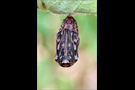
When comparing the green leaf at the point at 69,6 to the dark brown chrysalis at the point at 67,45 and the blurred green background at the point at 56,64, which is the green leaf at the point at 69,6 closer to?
the dark brown chrysalis at the point at 67,45

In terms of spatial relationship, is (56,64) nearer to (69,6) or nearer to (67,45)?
(67,45)

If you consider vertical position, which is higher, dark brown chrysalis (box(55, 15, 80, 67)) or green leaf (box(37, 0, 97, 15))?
green leaf (box(37, 0, 97, 15))

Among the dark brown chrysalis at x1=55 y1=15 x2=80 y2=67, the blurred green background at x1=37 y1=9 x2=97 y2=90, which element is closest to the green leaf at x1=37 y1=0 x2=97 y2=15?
the dark brown chrysalis at x1=55 y1=15 x2=80 y2=67

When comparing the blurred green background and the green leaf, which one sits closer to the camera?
the green leaf

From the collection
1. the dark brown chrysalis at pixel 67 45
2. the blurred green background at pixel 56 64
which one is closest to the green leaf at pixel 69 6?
A: the dark brown chrysalis at pixel 67 45

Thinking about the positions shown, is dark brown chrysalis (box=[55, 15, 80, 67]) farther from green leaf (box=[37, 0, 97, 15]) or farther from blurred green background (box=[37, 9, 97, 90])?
blurred green background (box=[37, 9, 97, 90])

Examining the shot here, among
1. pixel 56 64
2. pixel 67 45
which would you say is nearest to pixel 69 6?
pixel 67 45
